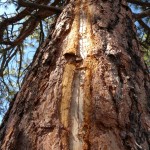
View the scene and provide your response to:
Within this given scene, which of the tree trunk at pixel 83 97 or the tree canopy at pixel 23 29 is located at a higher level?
the tree canopy at pixel 23 29

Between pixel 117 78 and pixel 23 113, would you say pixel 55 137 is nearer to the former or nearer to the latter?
pixel 23 113

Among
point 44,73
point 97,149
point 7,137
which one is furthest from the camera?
point 44,73

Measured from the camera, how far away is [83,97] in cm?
90

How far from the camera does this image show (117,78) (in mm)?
965

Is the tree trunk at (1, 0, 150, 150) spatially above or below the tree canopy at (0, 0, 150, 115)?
below

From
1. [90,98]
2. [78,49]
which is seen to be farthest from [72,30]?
[90,98]

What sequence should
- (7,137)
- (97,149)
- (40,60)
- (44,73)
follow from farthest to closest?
1. (40,60)
2. (44,73)
3. (7,137)
4. (97,149)

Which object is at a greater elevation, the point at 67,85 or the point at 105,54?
the point at 105,54

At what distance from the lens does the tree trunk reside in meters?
0.79

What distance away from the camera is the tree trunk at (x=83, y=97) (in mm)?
793

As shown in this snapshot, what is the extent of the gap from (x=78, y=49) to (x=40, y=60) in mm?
168

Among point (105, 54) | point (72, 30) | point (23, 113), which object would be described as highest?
point (72, 30)

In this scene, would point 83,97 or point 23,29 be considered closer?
point 83,97

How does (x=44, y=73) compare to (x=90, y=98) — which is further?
(x=44, y=73)
